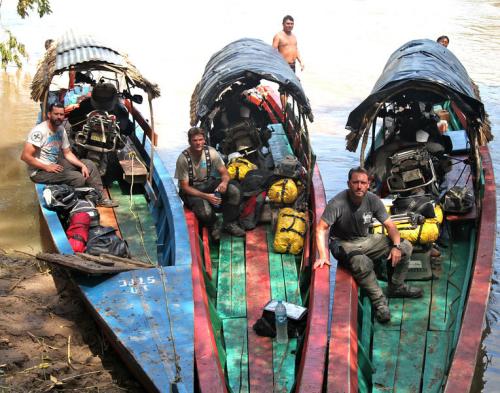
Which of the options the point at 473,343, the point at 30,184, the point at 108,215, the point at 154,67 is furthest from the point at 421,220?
the point at 154,67

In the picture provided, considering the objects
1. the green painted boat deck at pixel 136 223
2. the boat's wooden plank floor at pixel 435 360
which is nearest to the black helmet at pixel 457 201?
the boat's wooden plank floor at pixel 435 360

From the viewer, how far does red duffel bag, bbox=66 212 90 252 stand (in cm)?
848

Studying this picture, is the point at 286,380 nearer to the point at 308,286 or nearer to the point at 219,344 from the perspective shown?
the point at 219,344

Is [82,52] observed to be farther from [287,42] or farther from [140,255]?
[287,42]

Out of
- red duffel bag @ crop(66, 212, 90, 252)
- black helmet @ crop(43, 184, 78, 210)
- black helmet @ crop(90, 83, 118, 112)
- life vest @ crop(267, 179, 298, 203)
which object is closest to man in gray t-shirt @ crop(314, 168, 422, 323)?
life vest @ crop(267, 179, 298, 203)

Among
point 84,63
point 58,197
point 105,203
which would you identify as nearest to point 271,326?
point 58,197

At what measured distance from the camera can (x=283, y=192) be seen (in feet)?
30.1

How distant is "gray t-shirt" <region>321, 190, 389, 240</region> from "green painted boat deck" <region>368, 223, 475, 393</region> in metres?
0.84

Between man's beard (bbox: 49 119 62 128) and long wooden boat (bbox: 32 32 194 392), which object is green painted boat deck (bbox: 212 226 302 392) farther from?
man's beard (bbox: 49 119 62 128)

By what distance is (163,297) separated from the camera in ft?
24.0

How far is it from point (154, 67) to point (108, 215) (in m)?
11.8

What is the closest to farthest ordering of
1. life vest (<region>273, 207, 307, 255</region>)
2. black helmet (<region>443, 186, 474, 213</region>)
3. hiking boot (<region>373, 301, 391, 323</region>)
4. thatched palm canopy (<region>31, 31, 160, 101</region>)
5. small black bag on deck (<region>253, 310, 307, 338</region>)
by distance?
small black bag on deck (<region>253, 310, 307, 338</region>) < hiking boot (<region>373, 301, 391, 323</region>) < life vest (<region>273, 207, 307, 255</region>) < black helmet (<region>443, 186, 474, 213</region>) < thatched palm canopy (<region>31, 31, 160, 101</region>)

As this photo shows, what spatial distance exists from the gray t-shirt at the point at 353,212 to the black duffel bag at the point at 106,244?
2134 millimetres

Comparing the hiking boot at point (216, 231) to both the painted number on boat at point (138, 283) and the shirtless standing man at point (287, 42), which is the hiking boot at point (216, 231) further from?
the shirtless standing man at point (287, 42)
